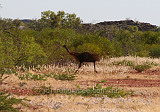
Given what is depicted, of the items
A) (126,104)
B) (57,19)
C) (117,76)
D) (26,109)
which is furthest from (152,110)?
(57,19)

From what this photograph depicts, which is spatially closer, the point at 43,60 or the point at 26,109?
the point at 26,109

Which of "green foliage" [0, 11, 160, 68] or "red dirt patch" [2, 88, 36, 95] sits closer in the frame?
"red dirt patch" [2, 88, 36, 95]

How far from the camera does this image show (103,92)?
10.0 metres

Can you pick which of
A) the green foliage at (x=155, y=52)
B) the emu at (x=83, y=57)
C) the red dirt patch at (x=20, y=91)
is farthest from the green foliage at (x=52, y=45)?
the emu at (x=83, y=57)

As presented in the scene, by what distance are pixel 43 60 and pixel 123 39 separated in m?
14.4

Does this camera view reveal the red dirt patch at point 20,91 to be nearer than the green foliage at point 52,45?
Yes

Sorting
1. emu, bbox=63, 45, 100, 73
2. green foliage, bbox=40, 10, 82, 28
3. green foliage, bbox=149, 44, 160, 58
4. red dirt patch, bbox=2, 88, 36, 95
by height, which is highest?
green foliage, bbox=40, 10, 82, 28

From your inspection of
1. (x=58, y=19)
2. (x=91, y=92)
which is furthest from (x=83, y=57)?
(x=58, y=19)

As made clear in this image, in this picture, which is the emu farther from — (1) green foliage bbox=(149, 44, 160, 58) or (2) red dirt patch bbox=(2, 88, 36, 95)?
(1) green foliage bbox=(149, 44, 160, 58)

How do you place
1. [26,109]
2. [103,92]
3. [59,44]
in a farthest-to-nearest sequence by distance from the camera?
[59,44] → [103,92] → [26,109]

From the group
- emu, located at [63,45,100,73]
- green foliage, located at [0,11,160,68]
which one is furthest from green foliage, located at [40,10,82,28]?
emu, located at [63,45,100,73]

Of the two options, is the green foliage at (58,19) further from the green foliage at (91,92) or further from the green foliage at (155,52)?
the green foliage at (91,92)

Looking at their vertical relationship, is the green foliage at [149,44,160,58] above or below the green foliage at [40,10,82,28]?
below

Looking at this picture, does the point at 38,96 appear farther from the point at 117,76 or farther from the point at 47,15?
the point at 47,15
